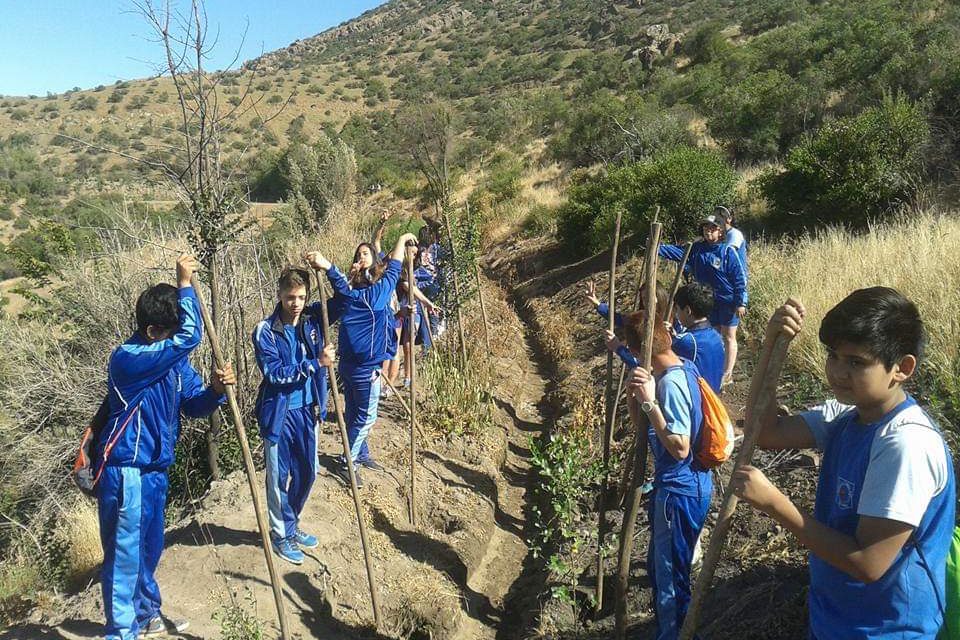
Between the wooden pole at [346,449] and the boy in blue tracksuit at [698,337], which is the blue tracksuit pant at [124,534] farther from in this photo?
the boy in blue tracksuit at [698,337]

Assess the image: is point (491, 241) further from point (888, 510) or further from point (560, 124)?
point (888, 510)

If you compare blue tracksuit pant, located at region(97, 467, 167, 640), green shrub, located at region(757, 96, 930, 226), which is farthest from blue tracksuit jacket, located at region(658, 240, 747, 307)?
green shrub, located at region(757, 96, 930, 226)

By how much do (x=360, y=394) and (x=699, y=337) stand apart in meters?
2.64

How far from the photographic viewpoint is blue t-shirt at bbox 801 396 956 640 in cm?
162

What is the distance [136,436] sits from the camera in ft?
10.1

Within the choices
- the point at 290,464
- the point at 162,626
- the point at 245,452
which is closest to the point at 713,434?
the point at 245,452

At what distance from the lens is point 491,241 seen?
61.0ft

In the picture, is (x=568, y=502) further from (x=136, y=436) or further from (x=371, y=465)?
(x=136, y=436)

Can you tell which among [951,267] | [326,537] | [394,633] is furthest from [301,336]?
[951,267]

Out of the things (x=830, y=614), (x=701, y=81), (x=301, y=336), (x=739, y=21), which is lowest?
(x=830, y=614)

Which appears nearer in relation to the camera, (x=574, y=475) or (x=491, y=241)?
(x=574, y=475)

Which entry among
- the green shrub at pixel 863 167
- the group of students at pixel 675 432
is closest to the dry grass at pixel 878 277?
the green shrub at pixel 863 167

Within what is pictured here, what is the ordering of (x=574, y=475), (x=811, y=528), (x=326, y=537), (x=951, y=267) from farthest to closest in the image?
(x=951, y=267)
(x=326, y=537)
(x=574, y=475)
(x=811, y=528)

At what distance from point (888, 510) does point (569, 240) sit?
13447mm
